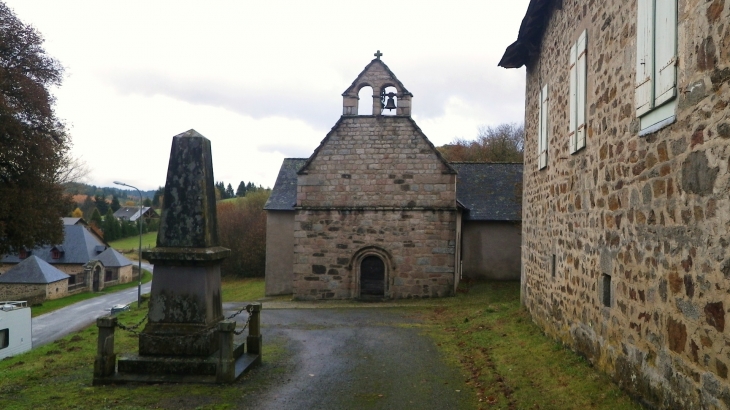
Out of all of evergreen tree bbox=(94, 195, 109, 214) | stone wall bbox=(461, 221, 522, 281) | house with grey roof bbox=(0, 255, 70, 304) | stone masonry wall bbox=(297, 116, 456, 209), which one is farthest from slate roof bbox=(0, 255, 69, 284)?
evergreen tree bbox=(94, 195, 109, 214)

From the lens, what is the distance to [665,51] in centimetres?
506

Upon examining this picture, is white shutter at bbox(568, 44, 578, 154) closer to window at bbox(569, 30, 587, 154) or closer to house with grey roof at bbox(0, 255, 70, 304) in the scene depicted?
window at bbox(569, 30, 587, 154)

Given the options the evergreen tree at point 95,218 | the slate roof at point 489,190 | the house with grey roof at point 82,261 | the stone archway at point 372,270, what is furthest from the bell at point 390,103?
the evergreen tree at point 95,218

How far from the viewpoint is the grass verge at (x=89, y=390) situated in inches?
257

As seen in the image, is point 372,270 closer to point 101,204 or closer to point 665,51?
point 665,51

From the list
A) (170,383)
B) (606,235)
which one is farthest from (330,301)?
(606,235)

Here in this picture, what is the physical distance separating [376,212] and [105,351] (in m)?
12.6

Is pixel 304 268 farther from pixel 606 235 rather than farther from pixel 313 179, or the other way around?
pixel 606 235

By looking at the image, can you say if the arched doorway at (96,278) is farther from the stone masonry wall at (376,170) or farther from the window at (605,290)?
the window at (605,290)

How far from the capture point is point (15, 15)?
68.2 feet

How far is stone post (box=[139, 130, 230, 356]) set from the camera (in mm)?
7805

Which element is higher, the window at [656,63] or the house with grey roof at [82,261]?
the window at [656,63]

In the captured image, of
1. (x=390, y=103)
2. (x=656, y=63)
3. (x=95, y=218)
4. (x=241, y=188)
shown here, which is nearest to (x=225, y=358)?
(x=656, y=63)

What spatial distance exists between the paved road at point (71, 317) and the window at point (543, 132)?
2497 centimetres
